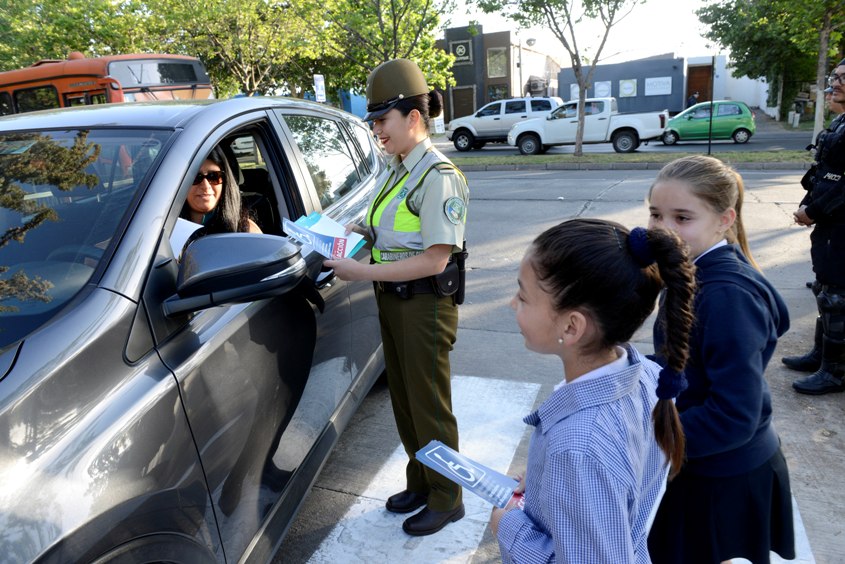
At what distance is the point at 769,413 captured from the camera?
168 cm

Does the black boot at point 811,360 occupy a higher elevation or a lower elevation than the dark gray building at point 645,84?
lower

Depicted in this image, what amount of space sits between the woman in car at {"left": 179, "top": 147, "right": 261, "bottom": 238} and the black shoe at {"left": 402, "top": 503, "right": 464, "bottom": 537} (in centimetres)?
140

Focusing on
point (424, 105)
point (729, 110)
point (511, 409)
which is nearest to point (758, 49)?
point (729, 110)

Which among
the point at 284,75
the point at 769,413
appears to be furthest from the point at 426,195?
the point at 284,75

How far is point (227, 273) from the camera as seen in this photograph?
1.62 metres

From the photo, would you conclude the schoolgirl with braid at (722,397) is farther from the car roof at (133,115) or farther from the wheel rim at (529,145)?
the wheel rim at (529,145)

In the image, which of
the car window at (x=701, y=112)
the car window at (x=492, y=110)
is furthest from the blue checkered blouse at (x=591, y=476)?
the car window at (x=492, y=110)

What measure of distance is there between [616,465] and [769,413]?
2.71ft

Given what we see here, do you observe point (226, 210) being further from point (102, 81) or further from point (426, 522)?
point (102, 81)

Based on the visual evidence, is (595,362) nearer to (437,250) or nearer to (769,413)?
(769,413)

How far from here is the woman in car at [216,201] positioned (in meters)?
2.51

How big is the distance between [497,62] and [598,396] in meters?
39.6

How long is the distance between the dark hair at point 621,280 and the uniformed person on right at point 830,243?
280 cm

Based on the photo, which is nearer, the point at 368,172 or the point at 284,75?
the point at 368,172
